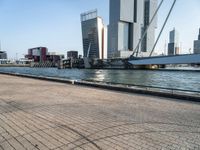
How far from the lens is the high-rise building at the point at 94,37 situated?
128 metres

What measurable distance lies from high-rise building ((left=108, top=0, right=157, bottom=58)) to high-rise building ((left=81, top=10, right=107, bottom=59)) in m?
5.19

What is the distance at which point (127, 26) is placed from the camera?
128375 mm

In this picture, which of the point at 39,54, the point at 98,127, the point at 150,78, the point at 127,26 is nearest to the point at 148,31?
the point at 127,26

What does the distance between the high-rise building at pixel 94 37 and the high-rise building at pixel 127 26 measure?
5191 millimetres

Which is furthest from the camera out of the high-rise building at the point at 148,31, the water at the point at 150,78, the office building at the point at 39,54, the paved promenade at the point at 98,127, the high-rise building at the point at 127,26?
the office building at the point at 39,54

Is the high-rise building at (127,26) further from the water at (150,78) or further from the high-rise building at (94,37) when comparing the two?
the water at (150,78)

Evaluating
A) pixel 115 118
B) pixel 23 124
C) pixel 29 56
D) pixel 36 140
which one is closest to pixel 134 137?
pixel 115 118

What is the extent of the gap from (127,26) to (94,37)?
20.6m

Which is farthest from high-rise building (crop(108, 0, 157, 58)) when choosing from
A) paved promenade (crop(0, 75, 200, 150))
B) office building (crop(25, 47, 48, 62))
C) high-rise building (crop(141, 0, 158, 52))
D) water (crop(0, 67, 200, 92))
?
paved promenade (crop(0, 75, 200, 150))

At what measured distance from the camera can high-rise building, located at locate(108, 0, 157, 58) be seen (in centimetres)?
12162

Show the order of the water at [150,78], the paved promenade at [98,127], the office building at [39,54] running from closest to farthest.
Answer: the paved promenade at [98,127], the water at [150,78], the office building at [39,54]

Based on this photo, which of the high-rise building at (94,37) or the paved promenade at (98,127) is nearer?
the paved promenade at (98,127)

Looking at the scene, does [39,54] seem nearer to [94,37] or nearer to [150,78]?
[94,37]

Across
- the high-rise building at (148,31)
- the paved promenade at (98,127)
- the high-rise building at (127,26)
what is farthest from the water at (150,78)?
the high-rise building at (148,31)
